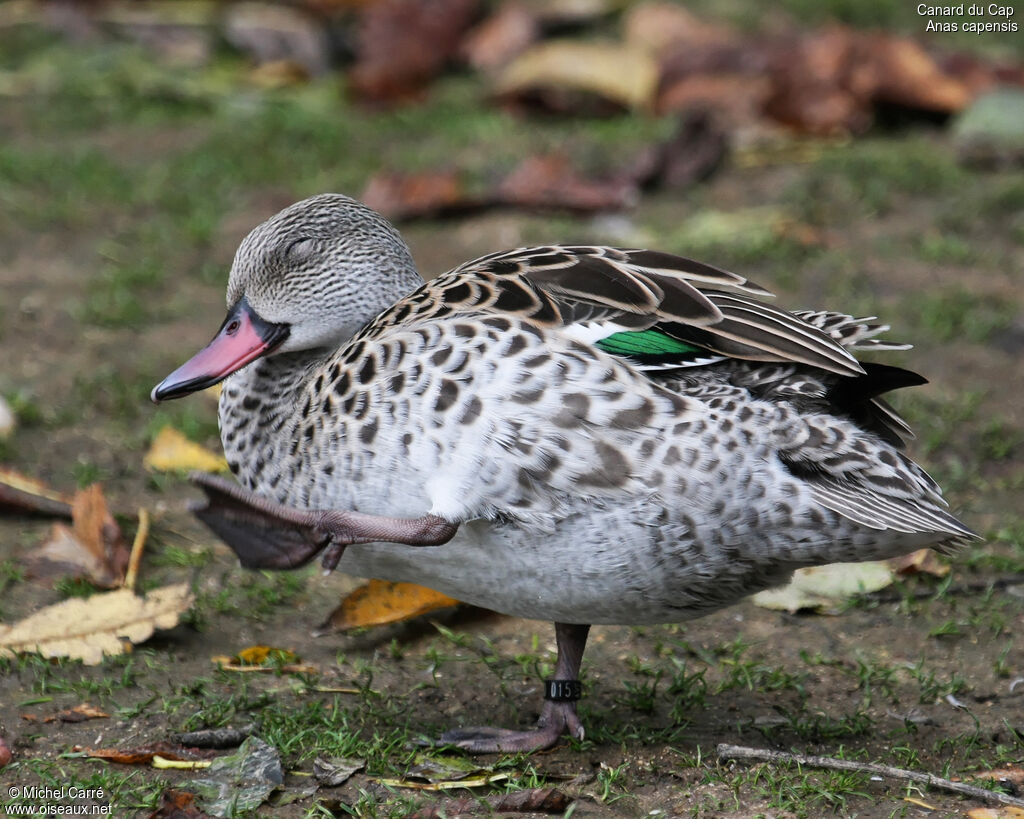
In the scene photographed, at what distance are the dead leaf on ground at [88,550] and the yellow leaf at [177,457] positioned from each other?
1.78 ft

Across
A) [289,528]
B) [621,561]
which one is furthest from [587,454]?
[289,528]

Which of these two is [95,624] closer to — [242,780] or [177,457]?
[242,780]

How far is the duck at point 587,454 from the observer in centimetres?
294

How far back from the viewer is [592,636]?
3.97 metres

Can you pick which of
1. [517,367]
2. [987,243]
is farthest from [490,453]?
[987,243]

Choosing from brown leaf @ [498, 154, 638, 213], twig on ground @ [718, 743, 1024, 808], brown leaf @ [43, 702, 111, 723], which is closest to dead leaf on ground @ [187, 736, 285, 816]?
brown leaf @ [43, 702, 111, 723]

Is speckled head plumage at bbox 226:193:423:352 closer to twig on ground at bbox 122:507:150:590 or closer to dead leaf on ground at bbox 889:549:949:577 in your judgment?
twig on ground at bbox 122:507:150:590

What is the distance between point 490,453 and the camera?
9.68 ft

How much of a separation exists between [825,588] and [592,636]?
698 mm

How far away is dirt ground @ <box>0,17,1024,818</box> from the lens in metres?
3.18

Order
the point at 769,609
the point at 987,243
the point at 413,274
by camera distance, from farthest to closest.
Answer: the point at 987,243 < the point at 769,609 < the point at 413,274

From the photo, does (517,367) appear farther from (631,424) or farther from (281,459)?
(281,459)

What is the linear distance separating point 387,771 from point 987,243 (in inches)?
166

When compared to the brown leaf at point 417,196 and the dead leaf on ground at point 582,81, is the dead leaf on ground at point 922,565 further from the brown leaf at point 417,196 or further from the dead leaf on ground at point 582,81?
the dead leaf on ground at point 582,81
